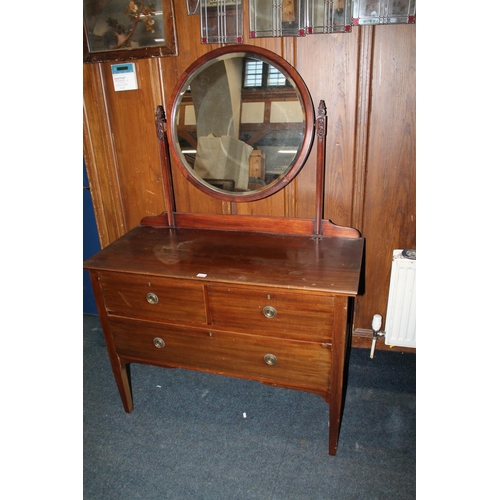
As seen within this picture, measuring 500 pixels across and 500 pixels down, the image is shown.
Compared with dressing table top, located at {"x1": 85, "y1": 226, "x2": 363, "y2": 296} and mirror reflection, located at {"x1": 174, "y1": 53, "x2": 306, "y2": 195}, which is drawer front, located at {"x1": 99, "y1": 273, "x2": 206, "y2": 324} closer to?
dressing table top, located at {"x1": 85, "y1": 226, "x2": 363, "y2": 296}

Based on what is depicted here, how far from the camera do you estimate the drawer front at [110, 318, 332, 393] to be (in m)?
1.59

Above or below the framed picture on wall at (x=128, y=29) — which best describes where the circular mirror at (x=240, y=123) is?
below

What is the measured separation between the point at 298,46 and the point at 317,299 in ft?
3.89

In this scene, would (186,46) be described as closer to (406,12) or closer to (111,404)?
(406,12)

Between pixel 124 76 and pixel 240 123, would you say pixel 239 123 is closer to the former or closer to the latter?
pixel 240 123

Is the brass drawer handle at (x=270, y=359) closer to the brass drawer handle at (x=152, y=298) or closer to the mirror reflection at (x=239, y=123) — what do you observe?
the brass drawer handle at (x=152, y=298)

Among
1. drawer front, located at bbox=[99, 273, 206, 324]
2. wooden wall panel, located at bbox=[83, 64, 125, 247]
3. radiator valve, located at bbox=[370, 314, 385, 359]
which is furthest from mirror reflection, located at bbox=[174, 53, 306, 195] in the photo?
radiator valve, located at bbox=[370, 314, 385, 359]

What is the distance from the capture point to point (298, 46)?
5.85 feet

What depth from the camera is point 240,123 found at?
1.89 meters

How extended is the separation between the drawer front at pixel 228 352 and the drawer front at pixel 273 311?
0.16 ft

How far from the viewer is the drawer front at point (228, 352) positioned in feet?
5.21

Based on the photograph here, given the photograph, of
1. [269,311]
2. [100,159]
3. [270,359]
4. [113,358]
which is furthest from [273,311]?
[100,159]

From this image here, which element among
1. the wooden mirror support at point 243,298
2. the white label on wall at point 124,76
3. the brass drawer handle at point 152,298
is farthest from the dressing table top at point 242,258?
the white label on wall at point 124,76

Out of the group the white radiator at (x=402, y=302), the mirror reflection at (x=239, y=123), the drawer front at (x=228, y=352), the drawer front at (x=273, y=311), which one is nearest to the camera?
the drawer front at (x=273, y=311)
